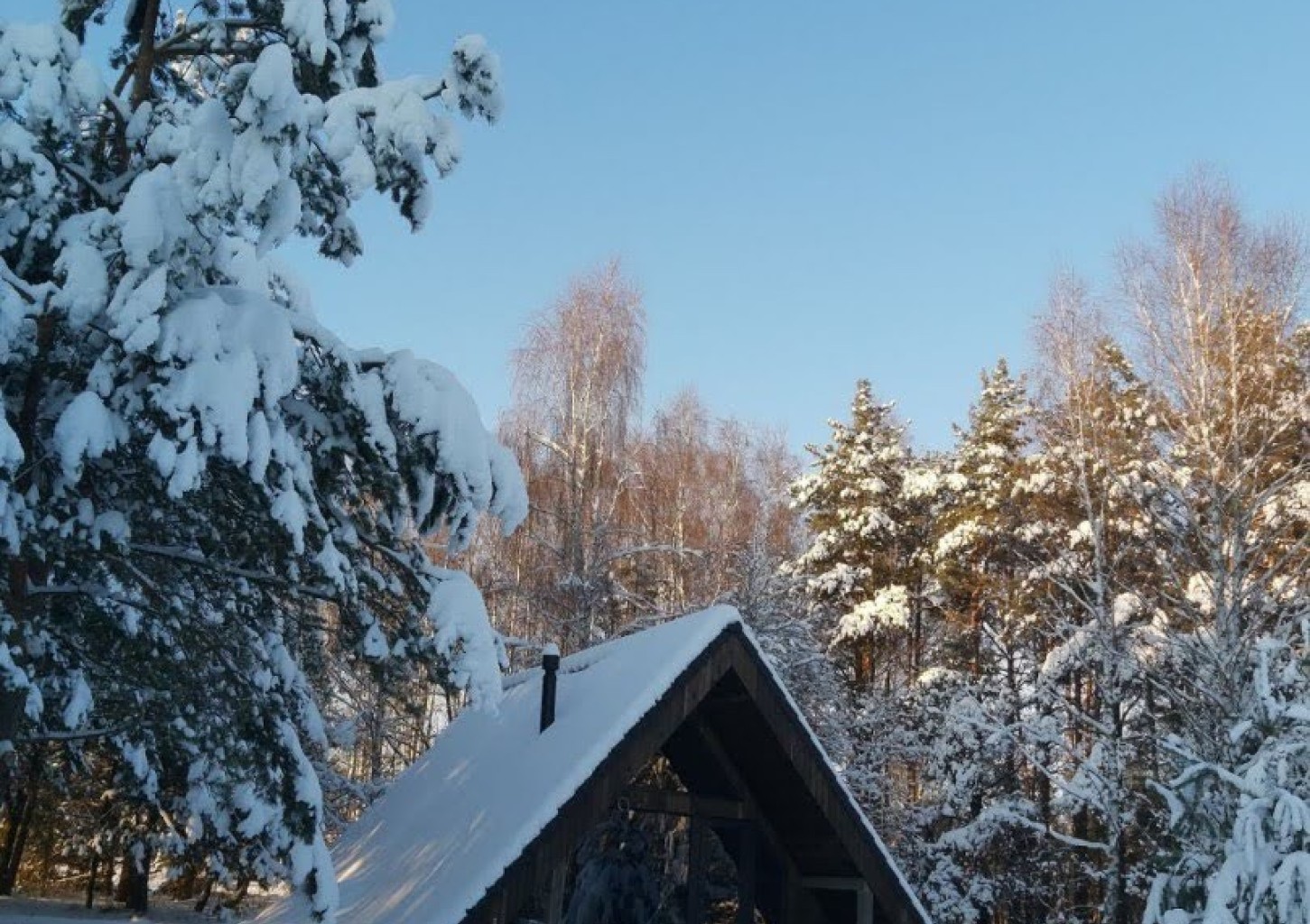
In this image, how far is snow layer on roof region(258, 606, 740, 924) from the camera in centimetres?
698

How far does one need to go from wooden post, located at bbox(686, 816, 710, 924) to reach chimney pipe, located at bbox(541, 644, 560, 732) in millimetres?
1444

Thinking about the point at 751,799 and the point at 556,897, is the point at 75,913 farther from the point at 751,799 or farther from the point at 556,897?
the point at 556,897

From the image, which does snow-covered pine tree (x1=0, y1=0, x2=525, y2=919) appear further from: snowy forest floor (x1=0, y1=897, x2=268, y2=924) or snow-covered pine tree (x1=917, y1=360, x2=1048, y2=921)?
snowy forest floor (x1=0, y1=897, x2=268, y2=924)

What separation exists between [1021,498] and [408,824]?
18.7 meters

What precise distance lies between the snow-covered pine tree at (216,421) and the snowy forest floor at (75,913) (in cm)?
1734

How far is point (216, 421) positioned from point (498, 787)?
413cm

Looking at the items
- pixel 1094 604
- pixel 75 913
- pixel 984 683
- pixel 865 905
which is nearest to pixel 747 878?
pixel 865 905

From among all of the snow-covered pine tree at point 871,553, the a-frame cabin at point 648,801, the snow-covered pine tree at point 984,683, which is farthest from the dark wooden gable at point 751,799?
the snow-covered pine tree at point 871,553

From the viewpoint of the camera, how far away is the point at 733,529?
3044cm

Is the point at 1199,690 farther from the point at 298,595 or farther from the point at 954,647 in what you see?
the point at 954,647

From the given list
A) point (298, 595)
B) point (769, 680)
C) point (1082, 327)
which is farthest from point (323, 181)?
point (1082, 327)

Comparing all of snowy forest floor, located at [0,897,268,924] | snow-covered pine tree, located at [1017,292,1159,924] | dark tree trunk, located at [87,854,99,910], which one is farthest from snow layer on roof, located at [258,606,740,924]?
dark tree trunk, located at [87,854,99,910]

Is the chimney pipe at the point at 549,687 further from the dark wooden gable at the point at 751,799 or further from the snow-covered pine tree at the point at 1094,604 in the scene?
the snow-covered pine tree at the point at 1094,604

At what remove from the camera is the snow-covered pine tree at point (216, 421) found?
5703mm
